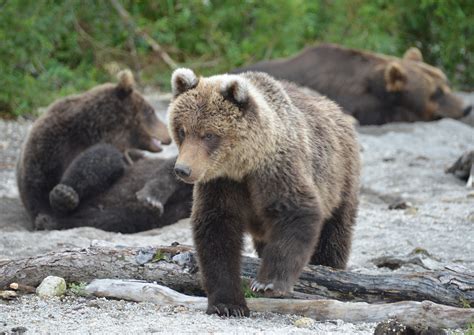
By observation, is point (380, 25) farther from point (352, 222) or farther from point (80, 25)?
point (352, 222)

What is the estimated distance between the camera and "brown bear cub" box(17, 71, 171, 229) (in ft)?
26.5

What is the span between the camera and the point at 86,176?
8.06 m

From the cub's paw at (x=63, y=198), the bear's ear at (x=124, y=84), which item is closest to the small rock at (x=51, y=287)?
the cub's paw at (x=63, y=198)

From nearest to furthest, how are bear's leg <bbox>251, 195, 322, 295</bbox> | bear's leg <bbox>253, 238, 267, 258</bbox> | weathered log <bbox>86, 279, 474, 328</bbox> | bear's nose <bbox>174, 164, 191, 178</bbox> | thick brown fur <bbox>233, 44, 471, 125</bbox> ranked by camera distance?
weathered log <bbox>86, 279, 474, 328</bbox> → bear's leg <bbox>251, 195, 322, 295</bbox> → bear's nose <bbox>174, 164, 191, 178</bbox> → bear's leg <bbox>253, 238, 267, 258</bbox> → thick brown fur <bbox>233, 44, 471, 125</bbox>

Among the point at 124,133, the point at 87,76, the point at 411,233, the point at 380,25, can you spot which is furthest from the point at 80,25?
the point at 411,233

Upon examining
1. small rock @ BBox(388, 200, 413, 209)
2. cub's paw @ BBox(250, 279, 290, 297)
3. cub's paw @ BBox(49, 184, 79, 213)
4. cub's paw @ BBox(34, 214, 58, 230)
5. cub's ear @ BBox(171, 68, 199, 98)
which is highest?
cub's ear @ BBox(171, 68, 199, 98)

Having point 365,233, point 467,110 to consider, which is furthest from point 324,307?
point 467,110

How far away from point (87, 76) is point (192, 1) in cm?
241

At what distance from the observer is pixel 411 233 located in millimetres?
7309

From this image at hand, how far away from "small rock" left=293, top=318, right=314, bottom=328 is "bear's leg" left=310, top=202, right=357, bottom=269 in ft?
3.88

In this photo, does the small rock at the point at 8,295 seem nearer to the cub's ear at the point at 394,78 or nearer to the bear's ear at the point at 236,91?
the bear's ear at the point at 236,91

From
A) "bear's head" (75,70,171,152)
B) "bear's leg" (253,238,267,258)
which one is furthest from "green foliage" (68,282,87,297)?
"bear's head" (75,70,171,152)

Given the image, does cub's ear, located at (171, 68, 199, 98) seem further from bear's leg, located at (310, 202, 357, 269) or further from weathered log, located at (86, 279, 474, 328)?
bear's leg, located at (310, 202, 357, 269)

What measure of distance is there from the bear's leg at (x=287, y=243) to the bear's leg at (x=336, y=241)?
86cm
